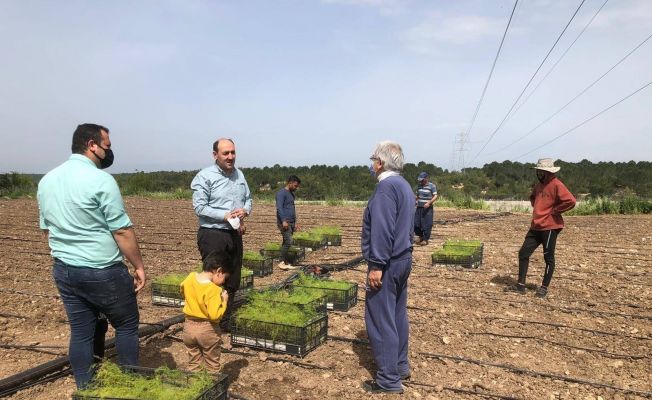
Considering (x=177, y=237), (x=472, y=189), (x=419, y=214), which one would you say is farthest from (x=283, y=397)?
(x=472, y=189)

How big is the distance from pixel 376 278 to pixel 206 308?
128cm

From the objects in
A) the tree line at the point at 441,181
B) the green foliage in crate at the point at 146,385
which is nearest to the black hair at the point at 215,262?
the green foliage in crate at the point at 146,385

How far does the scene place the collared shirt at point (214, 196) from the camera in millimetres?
4621

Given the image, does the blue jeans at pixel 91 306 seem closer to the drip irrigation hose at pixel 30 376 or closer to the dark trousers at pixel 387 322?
the drip irrigation hose at pixel 30 376

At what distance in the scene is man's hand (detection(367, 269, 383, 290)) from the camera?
3.64m

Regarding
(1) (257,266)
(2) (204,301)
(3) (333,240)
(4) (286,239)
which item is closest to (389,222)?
(2) (204,301)

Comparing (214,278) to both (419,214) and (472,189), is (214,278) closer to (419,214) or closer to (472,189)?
(419,214)

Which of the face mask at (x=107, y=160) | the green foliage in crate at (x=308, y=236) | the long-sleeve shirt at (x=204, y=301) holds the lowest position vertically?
the green foliage in crate at (x=308, y=236)

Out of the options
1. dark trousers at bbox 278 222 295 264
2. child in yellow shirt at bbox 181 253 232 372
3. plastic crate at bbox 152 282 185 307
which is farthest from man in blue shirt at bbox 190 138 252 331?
dark trousers at bbox 278 222 295 264

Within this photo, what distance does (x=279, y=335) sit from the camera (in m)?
4.46

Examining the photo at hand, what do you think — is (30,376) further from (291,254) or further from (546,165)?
(546,165)

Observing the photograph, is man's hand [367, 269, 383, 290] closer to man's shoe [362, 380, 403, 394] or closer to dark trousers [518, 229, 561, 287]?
man's shoe [362, 380, 403, 394]

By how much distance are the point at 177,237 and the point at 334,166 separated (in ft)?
135

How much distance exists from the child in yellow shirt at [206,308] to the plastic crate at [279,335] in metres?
0.93
